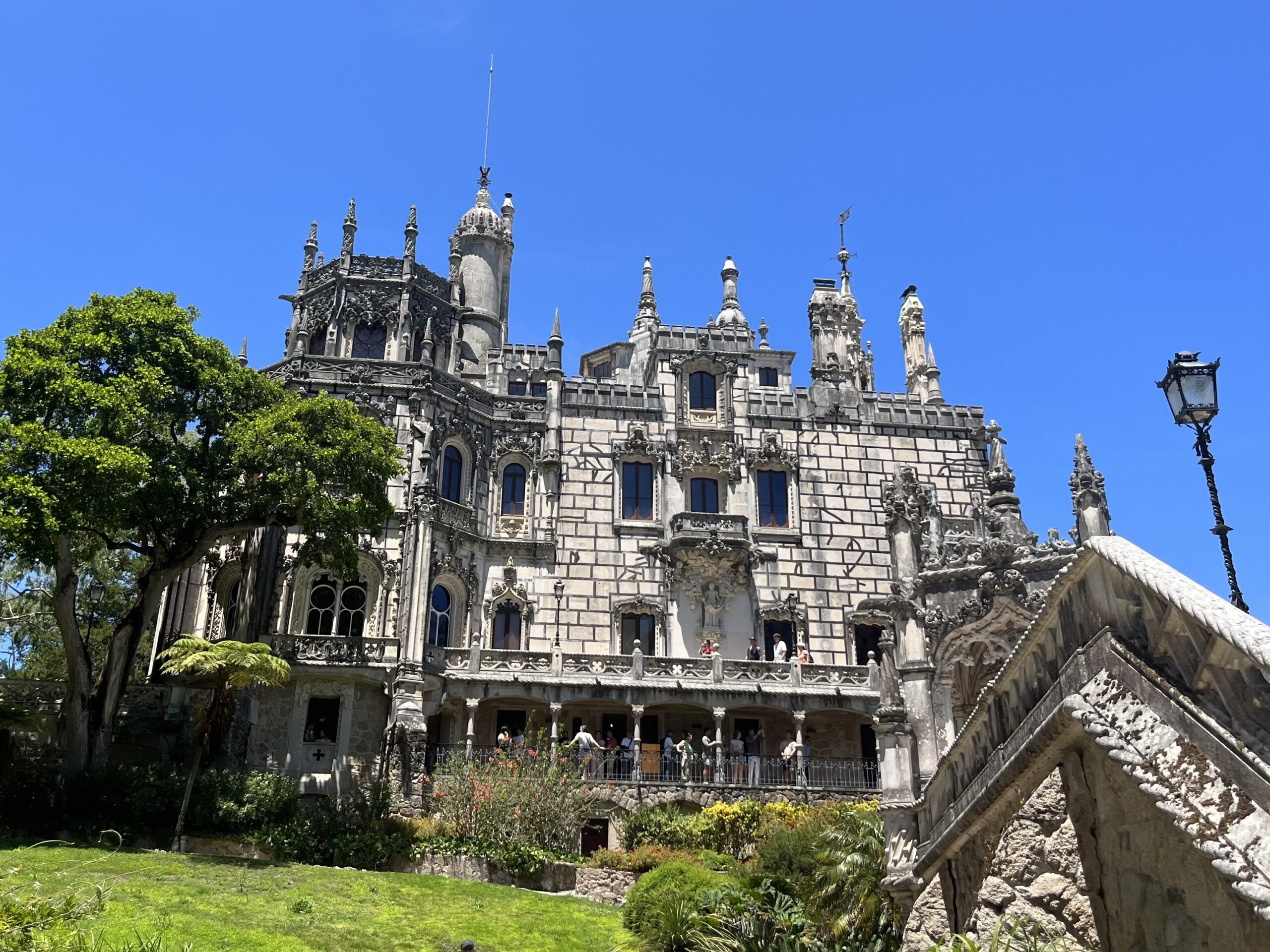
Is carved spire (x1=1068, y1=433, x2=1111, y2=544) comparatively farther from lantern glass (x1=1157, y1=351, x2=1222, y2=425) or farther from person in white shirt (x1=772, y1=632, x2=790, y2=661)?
person in white shirt (x1=772, y1=632, x2=790, y2=661)

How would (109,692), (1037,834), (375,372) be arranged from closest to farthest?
(1037,834), (109,692), (375,372)

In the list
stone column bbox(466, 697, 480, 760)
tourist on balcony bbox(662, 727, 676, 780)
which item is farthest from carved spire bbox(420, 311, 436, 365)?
tourist on balcony bbox(662, 727, 676, 780)

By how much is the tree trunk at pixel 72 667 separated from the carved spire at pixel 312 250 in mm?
17345

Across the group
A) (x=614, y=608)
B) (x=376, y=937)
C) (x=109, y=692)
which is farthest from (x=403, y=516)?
(x=376, y=937)

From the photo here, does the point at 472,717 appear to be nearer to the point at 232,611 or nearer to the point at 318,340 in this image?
the point at 232,611

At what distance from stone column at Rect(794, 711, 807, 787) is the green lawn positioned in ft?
35.5

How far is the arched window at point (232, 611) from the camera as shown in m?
33.6

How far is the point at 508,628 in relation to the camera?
3747 centimetres

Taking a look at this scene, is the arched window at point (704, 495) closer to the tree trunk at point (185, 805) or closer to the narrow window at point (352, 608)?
the narrow window at point (352, 608)

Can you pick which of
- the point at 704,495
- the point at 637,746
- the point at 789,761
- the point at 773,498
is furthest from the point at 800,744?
the point at 704,495

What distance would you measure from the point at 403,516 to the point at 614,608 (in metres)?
8.02

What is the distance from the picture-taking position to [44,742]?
27.8 m

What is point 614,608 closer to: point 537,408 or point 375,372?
point 537,408

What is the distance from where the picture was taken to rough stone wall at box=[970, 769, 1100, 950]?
10812 millimetres
